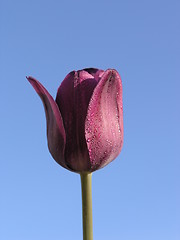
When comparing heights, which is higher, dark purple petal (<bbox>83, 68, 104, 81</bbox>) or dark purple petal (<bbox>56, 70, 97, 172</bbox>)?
dark purple petal (<bbox>83, 68, 104, 81</bbox>)

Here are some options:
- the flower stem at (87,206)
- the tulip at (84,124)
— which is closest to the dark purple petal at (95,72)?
the tulip at (84,124)

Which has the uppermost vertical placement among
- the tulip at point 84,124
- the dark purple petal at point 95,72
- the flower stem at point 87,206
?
the dark purple petal at point 95,72

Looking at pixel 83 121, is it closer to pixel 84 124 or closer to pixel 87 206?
pixel 84 124

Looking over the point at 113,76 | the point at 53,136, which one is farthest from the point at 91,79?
the point at 53,136

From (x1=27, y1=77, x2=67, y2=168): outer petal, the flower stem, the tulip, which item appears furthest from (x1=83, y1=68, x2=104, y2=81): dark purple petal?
the flower stem

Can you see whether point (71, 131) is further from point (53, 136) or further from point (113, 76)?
point (113, 76)

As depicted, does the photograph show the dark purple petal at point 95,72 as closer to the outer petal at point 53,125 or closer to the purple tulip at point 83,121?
the purple tulip at point 83,121

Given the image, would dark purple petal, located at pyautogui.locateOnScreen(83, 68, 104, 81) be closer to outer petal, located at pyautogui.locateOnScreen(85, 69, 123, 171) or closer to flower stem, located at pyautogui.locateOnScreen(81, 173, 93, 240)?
outer petal, located at pyautogui.locateOnScreen(85, 69, 123, 171)
